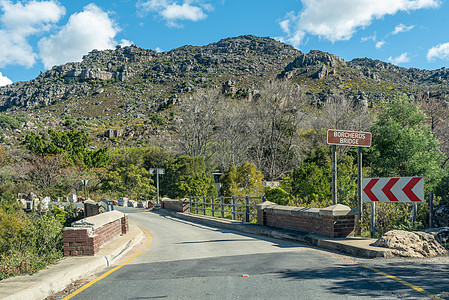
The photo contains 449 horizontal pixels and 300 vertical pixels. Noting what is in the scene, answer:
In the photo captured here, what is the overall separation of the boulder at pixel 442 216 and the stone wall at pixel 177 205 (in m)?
16.3

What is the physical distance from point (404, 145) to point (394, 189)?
38.2 feet

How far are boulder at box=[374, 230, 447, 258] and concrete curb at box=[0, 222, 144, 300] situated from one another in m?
6.23

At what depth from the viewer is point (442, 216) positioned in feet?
38.2

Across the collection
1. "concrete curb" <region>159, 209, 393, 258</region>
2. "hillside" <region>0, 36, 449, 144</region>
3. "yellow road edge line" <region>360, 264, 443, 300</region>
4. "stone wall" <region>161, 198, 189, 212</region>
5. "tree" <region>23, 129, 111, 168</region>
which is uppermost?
"hillside" <region>0, 36, 449, 144</region>

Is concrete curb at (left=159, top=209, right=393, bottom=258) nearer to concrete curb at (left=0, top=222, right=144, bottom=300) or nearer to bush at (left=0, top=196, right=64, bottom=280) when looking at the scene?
concrete curb at (left=0, top=222, right=144, bottom=300)

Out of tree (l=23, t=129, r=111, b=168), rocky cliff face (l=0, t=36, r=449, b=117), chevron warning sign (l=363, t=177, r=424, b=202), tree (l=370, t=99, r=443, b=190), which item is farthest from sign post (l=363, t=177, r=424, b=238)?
rocky cliff face (l=0, t=36, r=449, b=117)

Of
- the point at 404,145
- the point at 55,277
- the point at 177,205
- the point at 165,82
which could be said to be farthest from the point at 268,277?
the point at 165,82

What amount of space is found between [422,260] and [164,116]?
8402cm

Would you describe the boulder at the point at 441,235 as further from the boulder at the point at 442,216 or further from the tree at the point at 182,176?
the tree at the point at 182,176

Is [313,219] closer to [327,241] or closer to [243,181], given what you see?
Answer: [327,241]

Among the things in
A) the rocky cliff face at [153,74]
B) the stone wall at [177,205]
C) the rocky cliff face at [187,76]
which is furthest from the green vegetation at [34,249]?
the rocky cliff face at [153,74]

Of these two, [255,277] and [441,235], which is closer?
[255,277]

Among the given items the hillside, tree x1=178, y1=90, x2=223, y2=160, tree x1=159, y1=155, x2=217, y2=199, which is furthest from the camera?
the hillside

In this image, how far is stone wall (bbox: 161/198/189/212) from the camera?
25.1 m
